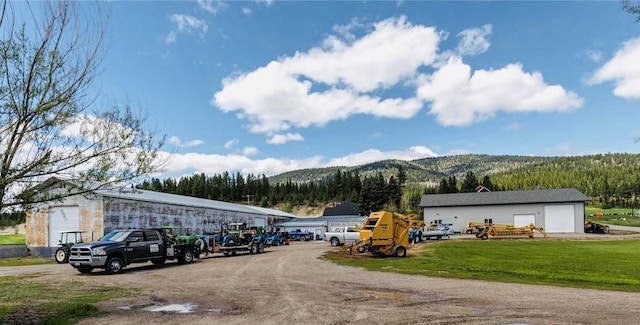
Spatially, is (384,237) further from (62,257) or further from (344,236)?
(62,257)

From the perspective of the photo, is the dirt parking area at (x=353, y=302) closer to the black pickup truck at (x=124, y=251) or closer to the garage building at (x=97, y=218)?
the black pickup truck at (x=124, y=251)

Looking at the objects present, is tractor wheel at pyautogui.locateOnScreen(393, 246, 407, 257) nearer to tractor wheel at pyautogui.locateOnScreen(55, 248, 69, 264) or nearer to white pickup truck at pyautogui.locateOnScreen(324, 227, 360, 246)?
white pickup truck at pyautogui.locateOnScreen(324, 227, 360, 246)

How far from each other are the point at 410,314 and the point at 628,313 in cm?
498

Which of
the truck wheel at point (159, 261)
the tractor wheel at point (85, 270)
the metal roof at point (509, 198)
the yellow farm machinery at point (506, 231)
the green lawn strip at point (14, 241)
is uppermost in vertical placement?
the metal roof at point (509, 198)

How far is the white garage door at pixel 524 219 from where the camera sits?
62.8 meters

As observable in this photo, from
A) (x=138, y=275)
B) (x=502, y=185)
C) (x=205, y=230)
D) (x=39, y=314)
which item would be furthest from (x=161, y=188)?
(x=39, y=314)

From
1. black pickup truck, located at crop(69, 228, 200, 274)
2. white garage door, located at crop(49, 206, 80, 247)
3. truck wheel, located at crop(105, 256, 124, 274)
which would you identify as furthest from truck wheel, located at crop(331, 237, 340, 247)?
truck wheel, located at crop(105, 256, 124, 274)

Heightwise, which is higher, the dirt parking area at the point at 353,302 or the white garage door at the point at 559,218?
the dirt parking area at the point at 353,302

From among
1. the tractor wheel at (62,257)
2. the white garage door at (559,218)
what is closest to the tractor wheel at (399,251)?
the tractor wheel at (62,257)

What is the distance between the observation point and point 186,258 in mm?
26016

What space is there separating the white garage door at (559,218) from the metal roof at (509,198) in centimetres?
101

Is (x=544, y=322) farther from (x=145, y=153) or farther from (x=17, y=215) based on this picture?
(x=17, y=215)

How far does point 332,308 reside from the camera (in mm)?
11438

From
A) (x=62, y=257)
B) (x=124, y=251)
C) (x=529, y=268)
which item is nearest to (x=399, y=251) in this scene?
(x=529, y=268)
